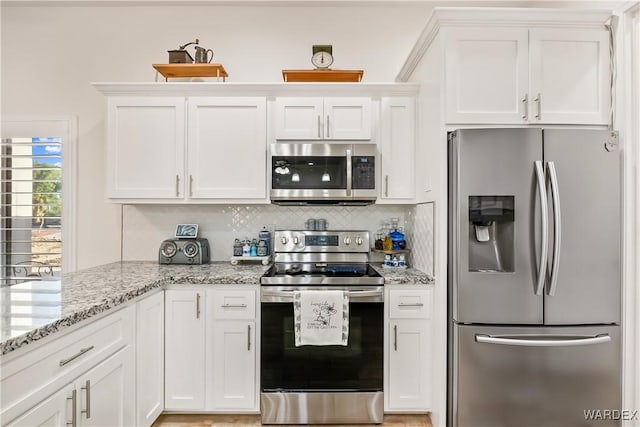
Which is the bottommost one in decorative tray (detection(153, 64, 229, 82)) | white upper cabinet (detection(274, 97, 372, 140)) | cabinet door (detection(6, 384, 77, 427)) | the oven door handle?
cabinet door (detection(6, 384, 77, 427))

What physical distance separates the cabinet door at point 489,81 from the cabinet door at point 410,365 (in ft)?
4.10

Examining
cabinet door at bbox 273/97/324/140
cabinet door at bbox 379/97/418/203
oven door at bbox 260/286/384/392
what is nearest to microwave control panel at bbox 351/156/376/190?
cabinet door at bbox 379/97/418/203

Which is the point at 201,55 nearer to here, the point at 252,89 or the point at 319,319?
the point at 252,89

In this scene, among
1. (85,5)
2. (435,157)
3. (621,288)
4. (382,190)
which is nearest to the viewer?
(621,288)

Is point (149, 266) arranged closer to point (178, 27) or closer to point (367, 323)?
point (367, 323)

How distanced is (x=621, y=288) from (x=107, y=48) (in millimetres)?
3893

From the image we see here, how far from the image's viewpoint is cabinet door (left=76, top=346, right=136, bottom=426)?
59.0 inches

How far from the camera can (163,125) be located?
8.82 feet

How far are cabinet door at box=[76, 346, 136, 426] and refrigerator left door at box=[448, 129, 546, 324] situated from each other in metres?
1.69

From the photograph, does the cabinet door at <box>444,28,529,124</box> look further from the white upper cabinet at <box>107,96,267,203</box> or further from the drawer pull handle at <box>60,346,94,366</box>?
the drawer pull handle at <box>60,346,94,366</box>

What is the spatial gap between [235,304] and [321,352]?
23.4 inches

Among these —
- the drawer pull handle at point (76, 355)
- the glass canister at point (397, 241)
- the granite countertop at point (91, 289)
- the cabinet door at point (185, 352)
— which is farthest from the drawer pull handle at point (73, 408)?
the glass canister at point (397, 241)

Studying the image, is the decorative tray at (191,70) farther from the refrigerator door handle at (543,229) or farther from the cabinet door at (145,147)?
the refrigerator door handle at (543,229)

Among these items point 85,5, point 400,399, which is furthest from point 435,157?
point 85,5
